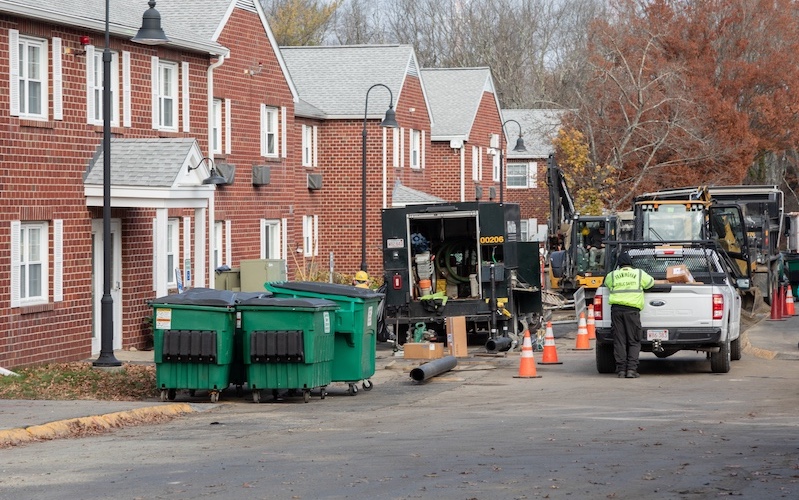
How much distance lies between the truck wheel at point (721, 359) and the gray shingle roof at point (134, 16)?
1180 centimetres

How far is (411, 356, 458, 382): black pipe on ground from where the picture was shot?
19.9m

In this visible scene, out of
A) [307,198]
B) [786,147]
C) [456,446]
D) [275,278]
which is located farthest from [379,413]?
[786,147]

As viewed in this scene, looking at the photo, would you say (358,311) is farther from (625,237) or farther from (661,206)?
(625,237)

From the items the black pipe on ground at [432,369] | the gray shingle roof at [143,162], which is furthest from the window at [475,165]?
the black pipe on ground at [432,369]

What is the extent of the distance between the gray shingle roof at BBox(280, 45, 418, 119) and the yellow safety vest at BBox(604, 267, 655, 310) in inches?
956

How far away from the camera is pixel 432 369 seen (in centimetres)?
2042

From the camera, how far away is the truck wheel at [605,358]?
20547 mm

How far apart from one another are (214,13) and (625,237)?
14.7 metres

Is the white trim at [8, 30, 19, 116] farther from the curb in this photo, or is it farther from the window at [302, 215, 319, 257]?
the window at [302, 215, 319, 257]

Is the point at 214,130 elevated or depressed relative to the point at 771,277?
elevated

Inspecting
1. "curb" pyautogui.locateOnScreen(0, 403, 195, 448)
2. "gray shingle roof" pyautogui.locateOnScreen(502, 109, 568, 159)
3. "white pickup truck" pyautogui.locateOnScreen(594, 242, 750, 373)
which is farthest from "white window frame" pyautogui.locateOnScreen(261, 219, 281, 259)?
"gray shingle roof" pyautogui.locateOnScreen(502, 109, 568, 159)

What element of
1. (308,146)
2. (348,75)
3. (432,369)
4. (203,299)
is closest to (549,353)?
(432,369)

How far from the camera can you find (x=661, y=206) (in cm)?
3216

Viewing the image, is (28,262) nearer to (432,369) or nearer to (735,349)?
(432,369)
